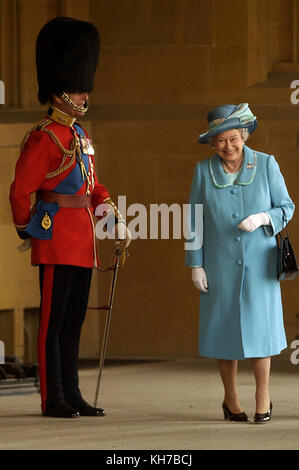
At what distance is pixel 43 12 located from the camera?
9125mm

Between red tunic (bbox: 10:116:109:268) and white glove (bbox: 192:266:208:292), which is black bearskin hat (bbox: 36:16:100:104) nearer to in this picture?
red tunic (bbox: 10:116:109:268)

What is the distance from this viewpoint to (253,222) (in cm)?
624

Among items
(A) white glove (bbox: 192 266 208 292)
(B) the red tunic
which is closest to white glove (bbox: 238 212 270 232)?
(A) white glove (bbox: 192 266 208 292)

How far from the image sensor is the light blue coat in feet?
20.7

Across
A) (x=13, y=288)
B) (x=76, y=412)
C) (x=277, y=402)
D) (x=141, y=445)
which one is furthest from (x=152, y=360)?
(x=141, y=445)

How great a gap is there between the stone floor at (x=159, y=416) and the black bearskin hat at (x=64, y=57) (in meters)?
1.52

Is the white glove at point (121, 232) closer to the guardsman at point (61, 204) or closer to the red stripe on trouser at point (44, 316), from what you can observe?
the guardsman at point (61, 204)

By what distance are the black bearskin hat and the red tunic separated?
18cm

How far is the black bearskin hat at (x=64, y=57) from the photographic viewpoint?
6.58 m

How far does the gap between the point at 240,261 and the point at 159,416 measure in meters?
0.87

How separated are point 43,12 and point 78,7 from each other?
9.0 inches
